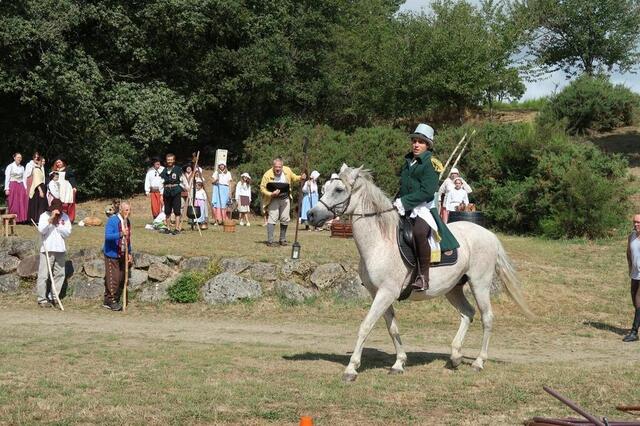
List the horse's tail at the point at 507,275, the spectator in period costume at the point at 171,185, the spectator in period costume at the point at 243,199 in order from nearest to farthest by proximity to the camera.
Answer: the horse's tail at the point at 507,275 → the spectator in period costume at the point at 171,185 → the spectator in period costume at the point at 243,199

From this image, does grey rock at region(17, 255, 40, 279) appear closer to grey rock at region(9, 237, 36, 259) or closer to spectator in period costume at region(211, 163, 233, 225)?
grey rock at region(9, 237, 36, 259)

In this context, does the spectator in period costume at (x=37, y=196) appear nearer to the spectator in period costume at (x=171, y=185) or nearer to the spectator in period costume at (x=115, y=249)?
the spectator in period costume at (x=171, y=185)

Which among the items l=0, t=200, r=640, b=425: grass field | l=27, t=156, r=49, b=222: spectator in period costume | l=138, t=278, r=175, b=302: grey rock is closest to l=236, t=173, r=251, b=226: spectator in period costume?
l=0, t=200, r=640, b=425: grass field

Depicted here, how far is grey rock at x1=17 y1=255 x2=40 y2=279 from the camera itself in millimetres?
19500

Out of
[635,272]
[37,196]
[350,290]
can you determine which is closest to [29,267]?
[37,196]

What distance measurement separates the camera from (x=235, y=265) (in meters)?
19.1

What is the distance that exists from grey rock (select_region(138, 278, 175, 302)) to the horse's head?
844 centimetres

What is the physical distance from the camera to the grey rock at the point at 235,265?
19.0 meters

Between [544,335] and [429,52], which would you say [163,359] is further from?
[429,52]

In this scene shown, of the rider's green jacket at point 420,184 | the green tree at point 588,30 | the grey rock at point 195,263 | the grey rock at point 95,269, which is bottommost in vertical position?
the grey rock at point 95,269

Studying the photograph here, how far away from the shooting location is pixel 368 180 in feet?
38.1

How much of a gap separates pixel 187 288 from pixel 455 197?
879cm

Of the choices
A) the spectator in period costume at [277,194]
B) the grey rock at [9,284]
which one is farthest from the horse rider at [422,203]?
the grey rock at [9,284]

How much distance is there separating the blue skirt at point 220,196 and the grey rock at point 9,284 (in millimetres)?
9459
